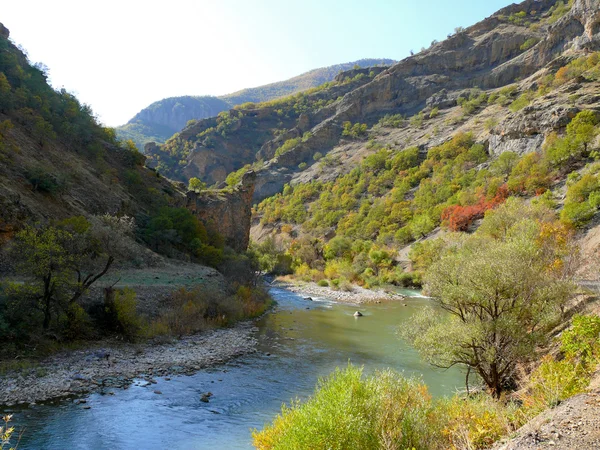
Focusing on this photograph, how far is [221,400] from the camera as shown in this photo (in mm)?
13047

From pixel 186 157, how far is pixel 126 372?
373ft

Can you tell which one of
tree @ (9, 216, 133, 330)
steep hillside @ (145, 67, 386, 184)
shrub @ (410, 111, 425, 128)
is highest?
steep hillside @ (145, 67, 386, 184)

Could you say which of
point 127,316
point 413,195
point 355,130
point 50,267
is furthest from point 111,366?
point 355,130

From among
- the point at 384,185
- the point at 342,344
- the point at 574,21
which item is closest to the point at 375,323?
the point at 342,344

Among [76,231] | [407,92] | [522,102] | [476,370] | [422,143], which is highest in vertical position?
[407,92]

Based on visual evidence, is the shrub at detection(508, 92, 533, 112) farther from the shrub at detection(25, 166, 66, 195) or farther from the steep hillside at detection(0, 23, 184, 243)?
the shrub at detection(25, 166, 66, 195)

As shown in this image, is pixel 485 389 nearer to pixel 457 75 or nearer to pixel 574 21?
pixel 574 21

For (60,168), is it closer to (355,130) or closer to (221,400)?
(221,400)

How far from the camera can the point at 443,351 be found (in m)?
12.0

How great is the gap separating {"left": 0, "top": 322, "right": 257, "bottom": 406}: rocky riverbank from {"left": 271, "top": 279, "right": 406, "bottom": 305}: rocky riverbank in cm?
2279

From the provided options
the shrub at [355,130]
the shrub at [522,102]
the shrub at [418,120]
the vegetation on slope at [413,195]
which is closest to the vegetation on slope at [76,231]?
the vegetation on slope at [413,195]

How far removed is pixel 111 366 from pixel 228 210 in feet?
125

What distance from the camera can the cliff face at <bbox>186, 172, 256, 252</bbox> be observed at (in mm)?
46906

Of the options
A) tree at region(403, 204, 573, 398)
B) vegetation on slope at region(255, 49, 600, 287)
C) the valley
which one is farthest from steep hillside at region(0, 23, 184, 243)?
vegetation on slope at region(255, 49, 600, 287)
